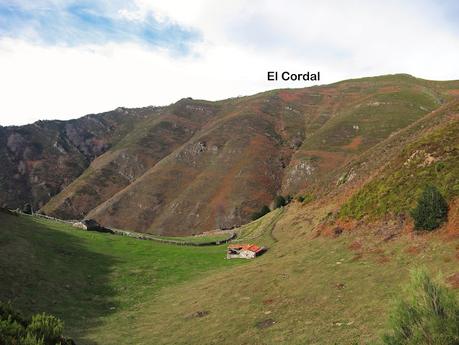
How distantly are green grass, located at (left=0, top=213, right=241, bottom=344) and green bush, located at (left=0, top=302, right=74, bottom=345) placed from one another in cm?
1141

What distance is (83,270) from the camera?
43.7 metres

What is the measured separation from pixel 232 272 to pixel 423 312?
2853 cm

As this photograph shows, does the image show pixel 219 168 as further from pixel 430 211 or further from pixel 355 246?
pixel 430 211

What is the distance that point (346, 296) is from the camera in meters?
25.8

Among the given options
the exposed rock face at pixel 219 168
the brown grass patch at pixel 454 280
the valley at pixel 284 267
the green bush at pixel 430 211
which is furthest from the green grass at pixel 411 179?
the exposed rock face at pixel 219 168

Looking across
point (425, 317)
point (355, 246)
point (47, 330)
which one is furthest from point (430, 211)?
point (47, 330)

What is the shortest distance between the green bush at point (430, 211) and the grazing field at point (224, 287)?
44.0 inches

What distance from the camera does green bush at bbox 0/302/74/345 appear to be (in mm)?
13812

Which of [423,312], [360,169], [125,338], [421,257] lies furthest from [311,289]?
[360,169]

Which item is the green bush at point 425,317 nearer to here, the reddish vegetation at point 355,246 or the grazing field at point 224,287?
the grazing field at point 224,287

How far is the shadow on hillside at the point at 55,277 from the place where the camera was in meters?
32.1

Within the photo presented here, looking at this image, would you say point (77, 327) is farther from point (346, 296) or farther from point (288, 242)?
point (288, 242)

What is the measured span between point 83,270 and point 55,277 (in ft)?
15.8

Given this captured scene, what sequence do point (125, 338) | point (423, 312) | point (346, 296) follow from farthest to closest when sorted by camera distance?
point (125, 338) → point (346, 296) → point (423, 312)
